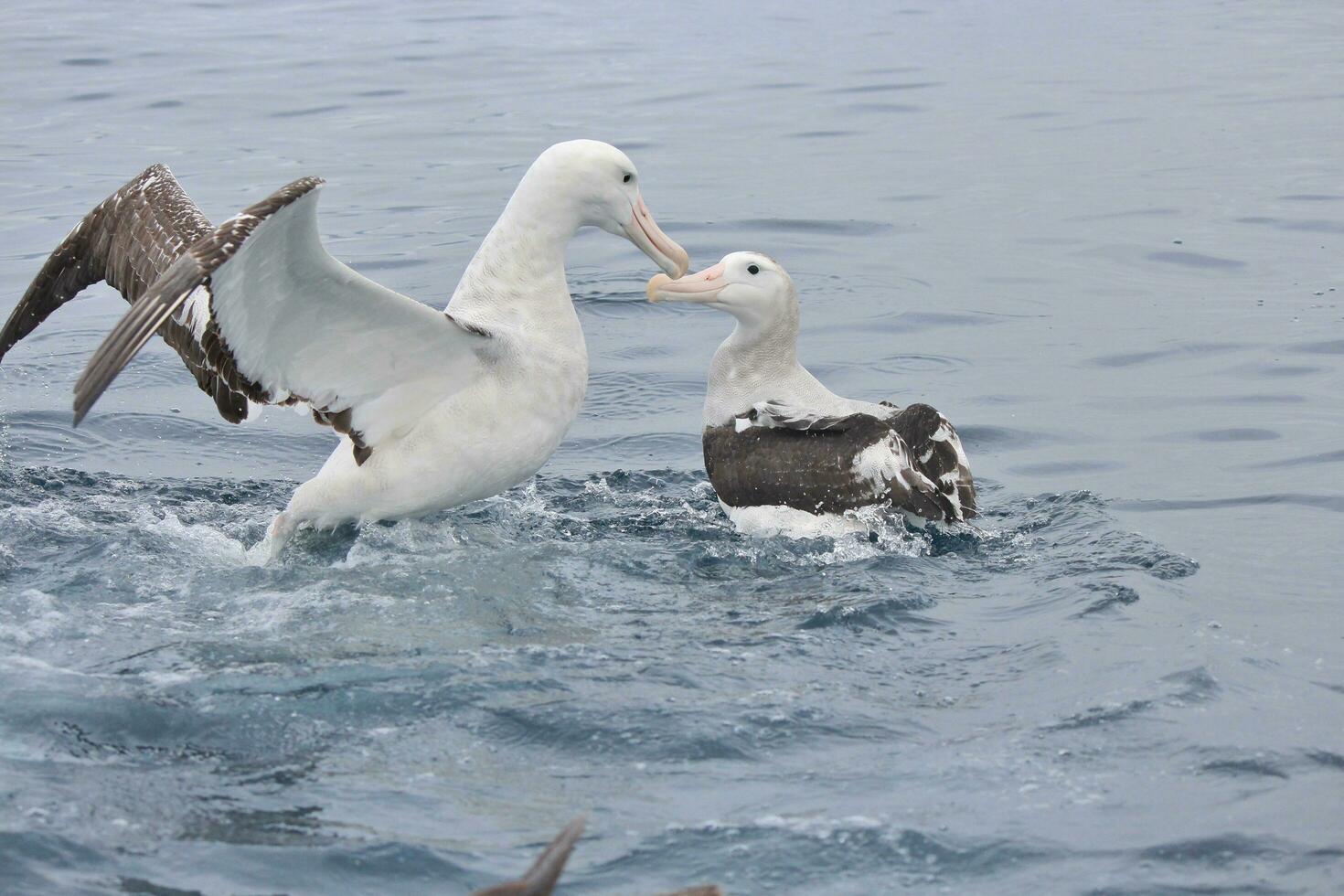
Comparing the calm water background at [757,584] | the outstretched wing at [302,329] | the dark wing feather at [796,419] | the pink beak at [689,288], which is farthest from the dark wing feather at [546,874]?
the pink beak at [689,288]

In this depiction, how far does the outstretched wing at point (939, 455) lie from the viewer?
768cm

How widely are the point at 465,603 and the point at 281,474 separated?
8.65 ft

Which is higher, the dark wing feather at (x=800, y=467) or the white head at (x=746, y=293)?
the white head at (x=746, y=293)

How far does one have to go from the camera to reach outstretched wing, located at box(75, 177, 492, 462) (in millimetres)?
5871

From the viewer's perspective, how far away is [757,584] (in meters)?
7.09

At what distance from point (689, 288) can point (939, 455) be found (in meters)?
1.52

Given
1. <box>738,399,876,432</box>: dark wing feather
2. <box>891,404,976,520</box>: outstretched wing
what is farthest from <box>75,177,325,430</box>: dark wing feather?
<box>891,404,976,520</box>: outstretched wing

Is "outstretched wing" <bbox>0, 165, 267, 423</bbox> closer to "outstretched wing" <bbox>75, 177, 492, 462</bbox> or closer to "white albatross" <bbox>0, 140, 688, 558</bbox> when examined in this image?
"white albatross" <bbox>0, 140, 688, 558</bbox>

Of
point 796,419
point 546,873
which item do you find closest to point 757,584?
point 796,419

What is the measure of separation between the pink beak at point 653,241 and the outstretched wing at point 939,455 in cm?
130

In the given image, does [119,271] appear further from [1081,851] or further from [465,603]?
[1081,851]

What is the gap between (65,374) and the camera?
10.7 m

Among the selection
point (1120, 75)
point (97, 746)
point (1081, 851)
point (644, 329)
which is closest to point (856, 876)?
point (1081, 851)

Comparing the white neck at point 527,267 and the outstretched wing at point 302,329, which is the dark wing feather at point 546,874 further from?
the white neck at point 527,267
